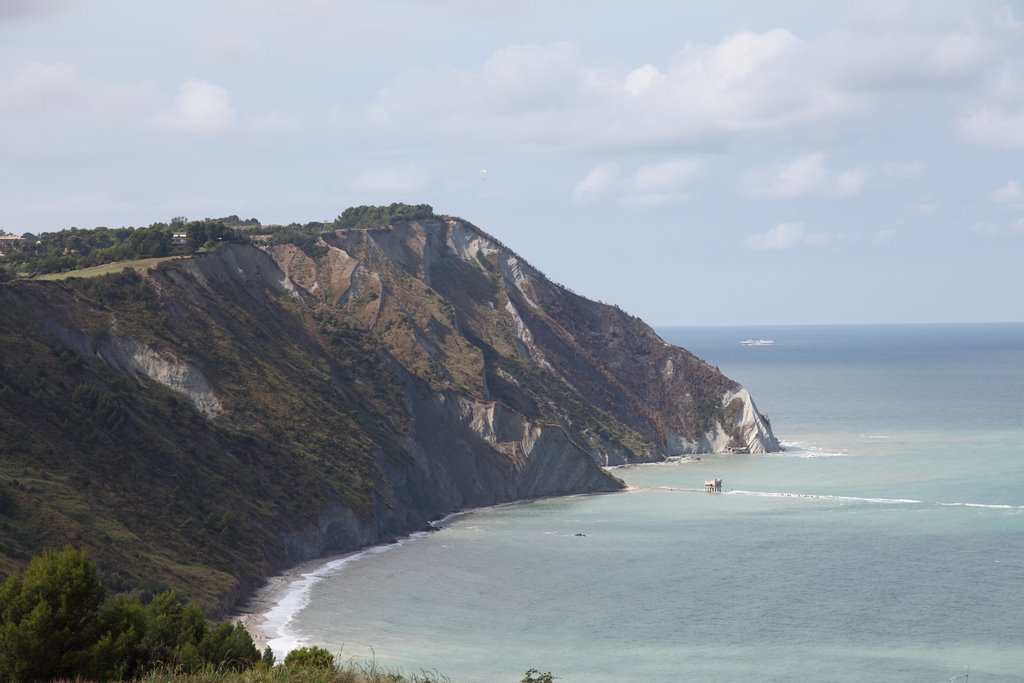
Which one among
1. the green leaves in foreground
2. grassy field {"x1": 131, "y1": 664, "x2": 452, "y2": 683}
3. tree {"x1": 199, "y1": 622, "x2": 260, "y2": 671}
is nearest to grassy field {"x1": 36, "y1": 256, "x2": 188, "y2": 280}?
tree {"x1": 199, "y1": 622, "x2": 260, "y2": 671}

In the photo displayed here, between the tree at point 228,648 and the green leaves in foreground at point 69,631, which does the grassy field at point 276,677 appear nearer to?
the green leaves in foreground at point 69,631

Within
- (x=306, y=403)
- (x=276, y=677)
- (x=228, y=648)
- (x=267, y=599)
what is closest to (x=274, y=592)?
(x=267, y=599)

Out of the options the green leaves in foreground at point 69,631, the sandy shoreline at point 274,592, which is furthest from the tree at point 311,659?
the sandy shoreline at point 274,592

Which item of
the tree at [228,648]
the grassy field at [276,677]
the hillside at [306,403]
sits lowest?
the tree at [228,648]

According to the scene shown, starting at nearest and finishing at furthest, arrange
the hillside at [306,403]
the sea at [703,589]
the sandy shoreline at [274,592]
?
1. the sea at [703,589]
2. the sandy shoreline at [274,592]
3. the hillside at [306,403]

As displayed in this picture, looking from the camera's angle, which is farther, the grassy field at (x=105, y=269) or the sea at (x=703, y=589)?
the grassy field at (x=105, y=269)

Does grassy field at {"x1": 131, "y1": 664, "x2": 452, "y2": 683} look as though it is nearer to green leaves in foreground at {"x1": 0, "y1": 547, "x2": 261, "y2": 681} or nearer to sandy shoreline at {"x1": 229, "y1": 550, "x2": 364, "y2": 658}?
green leaves in foreground at {"x1": 0, "y1": 547, "x2": 261, "y2": 681}
